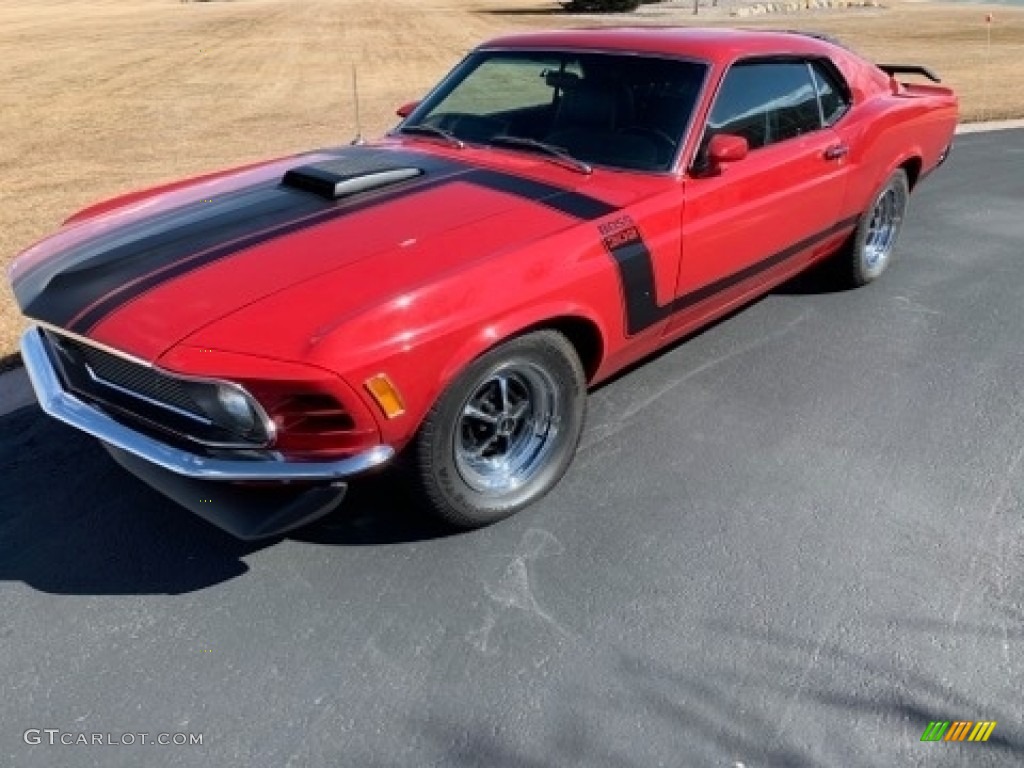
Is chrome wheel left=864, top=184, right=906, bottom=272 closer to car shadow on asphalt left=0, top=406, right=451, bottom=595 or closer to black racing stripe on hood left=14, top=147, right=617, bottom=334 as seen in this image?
black racing stripe on hood left=14, top=147, right=617, bottom=334

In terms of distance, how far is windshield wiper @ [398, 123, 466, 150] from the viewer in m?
4.02

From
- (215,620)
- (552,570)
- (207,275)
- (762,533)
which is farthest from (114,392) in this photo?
(762,533)

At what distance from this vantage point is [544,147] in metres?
3.74

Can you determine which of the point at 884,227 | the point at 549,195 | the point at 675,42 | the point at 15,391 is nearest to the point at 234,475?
the point at 549,195

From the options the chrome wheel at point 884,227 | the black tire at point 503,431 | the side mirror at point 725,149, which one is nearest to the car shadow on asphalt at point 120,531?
the black tire at point 503,431

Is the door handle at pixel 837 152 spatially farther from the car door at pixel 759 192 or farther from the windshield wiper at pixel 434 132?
the windshield wiper at pixel 434 132

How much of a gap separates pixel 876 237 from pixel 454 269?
3.53m

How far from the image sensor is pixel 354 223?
3129 mm

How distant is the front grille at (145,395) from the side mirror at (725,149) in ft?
6.92

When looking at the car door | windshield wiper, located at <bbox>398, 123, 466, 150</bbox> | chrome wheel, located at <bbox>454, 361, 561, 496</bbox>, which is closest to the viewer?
chrome wheel, located at <bbox>454, 361, 561, 496</bbox>

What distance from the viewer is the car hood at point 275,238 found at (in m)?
2.71


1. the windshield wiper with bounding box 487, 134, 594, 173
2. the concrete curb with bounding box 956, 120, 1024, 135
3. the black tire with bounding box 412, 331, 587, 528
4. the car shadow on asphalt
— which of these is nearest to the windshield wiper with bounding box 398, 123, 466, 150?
the windshield wiper with bounding box 487, 134, 594, 173

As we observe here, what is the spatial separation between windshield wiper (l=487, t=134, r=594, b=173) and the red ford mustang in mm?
13

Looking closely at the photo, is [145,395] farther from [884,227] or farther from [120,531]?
[884,227]
